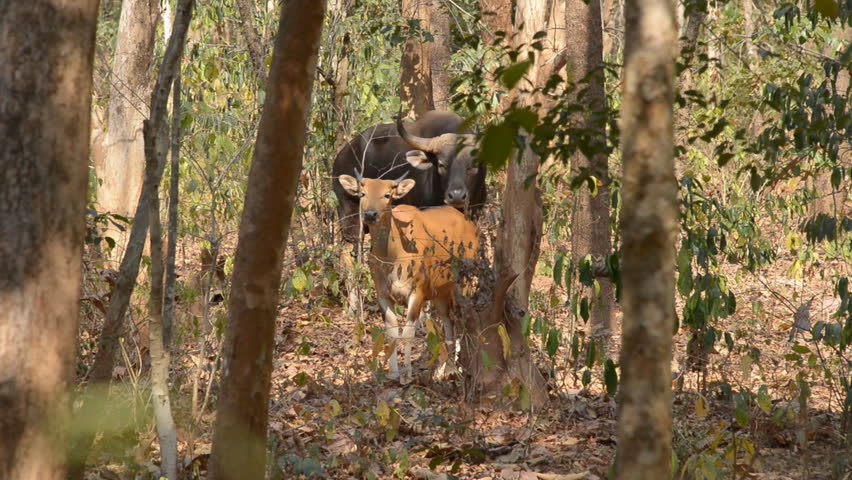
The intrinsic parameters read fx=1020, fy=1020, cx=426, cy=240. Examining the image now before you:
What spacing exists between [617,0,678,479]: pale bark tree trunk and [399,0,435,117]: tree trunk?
9049 mm

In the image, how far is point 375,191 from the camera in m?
8.65

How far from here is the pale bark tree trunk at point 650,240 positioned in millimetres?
2479

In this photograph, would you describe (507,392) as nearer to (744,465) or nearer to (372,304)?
(744,465)

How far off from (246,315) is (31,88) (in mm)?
1308

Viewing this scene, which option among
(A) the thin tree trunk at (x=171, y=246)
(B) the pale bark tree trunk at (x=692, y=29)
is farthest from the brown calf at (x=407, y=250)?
(A) the thin tree trunk at (x=171, y=246)

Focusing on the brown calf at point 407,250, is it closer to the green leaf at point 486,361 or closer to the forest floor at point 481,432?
the forest floor at point 481,432

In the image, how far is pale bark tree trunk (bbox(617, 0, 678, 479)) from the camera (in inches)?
97.6

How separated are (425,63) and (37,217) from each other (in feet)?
29.3

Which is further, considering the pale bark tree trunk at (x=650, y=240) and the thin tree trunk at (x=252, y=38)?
the thin tree trunk at (x=252, y=38)

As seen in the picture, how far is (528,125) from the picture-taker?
7.73 feet

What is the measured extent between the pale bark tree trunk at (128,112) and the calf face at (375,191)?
1.96 meters

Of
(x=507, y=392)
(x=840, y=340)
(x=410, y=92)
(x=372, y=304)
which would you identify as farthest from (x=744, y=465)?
(x=410, y=92)

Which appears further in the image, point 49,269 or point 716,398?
point 716,398

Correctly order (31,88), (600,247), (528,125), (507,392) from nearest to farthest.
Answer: (528,125)
(31,88)
(507,392)
(600,247)
